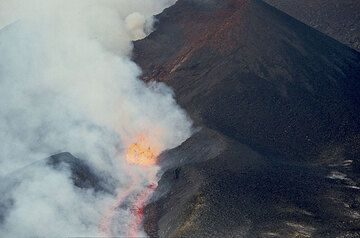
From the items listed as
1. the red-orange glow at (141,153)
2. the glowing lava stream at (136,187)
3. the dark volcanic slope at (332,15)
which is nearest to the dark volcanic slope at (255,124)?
the glowing lava stream at (136,187)

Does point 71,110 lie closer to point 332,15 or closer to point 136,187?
point 136,187

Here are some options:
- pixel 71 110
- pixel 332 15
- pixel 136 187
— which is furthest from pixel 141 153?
pixel 332 15

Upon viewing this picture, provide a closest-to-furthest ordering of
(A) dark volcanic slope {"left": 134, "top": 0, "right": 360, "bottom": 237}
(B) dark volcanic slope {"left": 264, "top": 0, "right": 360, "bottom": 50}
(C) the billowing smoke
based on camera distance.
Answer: (A) dark volcanic slope {"left": 134, "top": 0, "right": 360, "bottom": 237}, (C) the billowing smoke, (B) dark volcanic slope {"left": 264, "top": 0, "right": 360, "bottom": 50}

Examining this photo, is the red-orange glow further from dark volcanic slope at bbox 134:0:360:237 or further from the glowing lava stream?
dark volcanic slope at bbox 134:0:360:237

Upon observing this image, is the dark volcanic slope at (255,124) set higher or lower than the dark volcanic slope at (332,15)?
lower

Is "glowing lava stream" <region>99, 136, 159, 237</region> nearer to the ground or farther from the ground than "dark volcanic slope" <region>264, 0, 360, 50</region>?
nearer to the ground

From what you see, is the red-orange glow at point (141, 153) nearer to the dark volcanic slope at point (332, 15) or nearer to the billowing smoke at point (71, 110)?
the billowing smoke at point (71, 110)

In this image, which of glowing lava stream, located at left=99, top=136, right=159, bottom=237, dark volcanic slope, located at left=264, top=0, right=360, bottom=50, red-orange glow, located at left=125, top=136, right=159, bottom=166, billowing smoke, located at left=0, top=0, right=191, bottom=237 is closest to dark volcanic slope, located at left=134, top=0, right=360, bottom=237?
glowing lava stream, located at left=99, top=136, right=159, bottom=237
